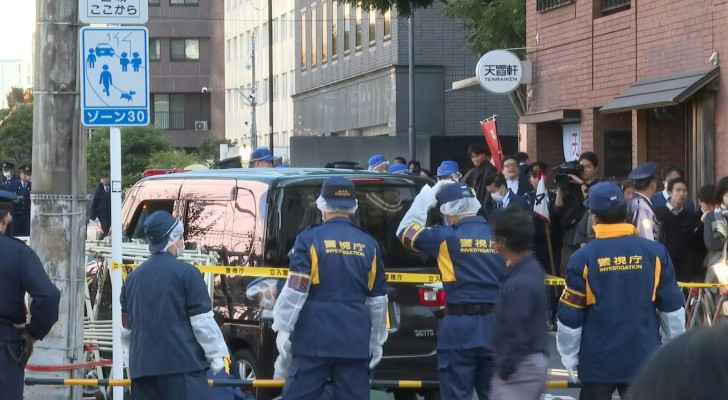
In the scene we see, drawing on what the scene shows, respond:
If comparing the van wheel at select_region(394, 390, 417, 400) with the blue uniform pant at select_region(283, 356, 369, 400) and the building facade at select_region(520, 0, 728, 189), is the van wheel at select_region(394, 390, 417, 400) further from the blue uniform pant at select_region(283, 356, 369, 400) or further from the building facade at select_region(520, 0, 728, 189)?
the building facade at select_region(520, 0, 728, 189)

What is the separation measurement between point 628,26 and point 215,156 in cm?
5014

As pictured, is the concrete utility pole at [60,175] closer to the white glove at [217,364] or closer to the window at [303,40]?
the white glove at [217,364]

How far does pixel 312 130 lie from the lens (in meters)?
53.8

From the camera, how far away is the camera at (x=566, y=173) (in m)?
14.6

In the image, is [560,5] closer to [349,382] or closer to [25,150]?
[349,382]

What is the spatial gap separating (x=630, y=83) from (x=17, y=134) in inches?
2336

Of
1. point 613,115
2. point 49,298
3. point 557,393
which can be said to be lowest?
point 557,393

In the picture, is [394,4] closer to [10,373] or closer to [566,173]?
[566,173]

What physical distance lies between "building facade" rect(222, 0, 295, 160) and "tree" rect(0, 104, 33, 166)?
11223mm

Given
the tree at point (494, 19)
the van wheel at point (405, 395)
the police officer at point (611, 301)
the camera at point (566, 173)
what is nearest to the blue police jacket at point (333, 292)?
the police officer at point (611, 301)

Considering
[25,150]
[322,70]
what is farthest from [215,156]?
[322,70]

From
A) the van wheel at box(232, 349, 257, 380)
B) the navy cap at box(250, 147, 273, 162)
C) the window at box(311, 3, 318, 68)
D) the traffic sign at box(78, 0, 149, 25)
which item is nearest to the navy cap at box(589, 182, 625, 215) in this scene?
the van wheel at box(232, 349, 257, 380)

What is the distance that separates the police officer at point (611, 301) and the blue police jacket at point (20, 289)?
276 cm

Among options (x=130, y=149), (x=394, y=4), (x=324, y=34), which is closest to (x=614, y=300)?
(x=394, y=4)
